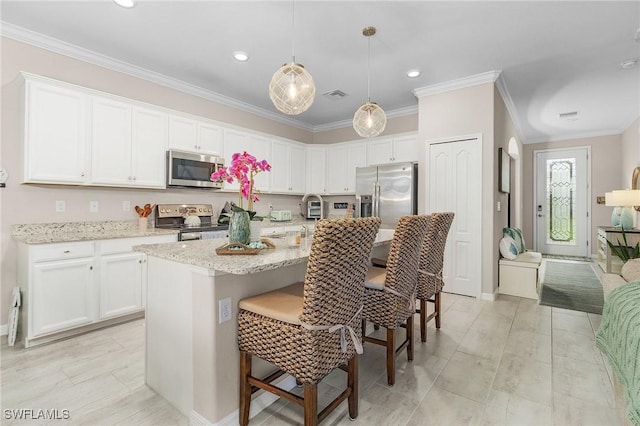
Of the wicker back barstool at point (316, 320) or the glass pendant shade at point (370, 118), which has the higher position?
the glass pendant shade at point (370, 118)

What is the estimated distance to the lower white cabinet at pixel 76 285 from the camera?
8.20 ft

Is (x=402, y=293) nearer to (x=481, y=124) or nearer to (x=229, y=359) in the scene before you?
(x=229, y=359)

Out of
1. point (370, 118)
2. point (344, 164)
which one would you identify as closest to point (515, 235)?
point (344, 164)

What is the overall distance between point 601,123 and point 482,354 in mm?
6210

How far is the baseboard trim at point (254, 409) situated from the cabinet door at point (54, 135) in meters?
2.58

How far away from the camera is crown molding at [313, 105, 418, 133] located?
5004mm

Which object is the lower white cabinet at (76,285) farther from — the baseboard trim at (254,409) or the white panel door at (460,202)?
the white panel door at (460,202)

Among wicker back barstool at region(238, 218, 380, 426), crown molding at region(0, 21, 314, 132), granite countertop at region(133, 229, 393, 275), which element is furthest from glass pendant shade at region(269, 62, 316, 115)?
crown molding at region(0, 21, 314, 132)

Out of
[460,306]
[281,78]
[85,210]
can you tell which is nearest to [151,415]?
[281,78]

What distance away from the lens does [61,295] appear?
2.62 metres

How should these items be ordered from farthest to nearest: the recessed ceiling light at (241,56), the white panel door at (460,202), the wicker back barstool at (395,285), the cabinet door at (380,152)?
the cabinet door at (380,152), the white panel door at (460,202), the recessed ceiling light at (241,56), the wicker back barstool at (395,285)

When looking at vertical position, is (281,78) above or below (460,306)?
above

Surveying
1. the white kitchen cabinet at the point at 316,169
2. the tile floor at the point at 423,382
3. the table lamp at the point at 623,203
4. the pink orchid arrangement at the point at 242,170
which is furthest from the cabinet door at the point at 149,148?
the table lamp at the point at 623,203

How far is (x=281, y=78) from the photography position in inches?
85.0
